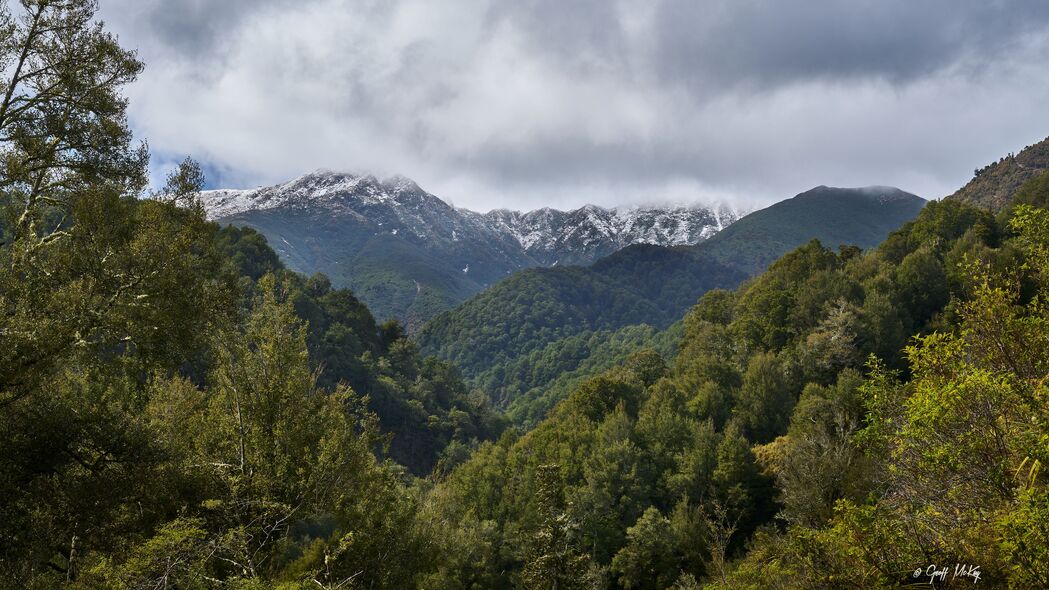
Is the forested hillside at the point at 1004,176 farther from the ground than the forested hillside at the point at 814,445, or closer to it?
farther from the ground

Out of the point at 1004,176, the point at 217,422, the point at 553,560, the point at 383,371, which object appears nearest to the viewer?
the point at 217,422

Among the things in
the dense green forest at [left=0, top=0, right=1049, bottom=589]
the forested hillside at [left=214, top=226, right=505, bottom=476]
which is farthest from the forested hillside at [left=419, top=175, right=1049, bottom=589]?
the forested hillside at [left=214, top=226, right=505, bottom=476]

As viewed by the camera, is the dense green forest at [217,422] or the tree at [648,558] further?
the tree at [648,558]

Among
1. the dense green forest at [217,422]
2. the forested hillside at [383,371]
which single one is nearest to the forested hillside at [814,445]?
the dense green forest at [217,422]

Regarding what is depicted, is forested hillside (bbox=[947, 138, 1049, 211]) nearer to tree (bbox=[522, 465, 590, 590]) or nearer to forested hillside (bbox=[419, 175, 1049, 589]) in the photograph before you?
forested hillside (bbox=[419, 175, 1049, 589])

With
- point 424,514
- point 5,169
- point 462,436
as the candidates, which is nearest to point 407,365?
point 462,436

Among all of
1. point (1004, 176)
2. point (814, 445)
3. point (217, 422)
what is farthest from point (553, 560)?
point (1004, 176)

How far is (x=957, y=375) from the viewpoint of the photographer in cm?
903

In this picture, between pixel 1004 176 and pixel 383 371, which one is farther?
pixel 1004 176

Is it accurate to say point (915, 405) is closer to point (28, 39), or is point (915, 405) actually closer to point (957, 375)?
point (957, 375)

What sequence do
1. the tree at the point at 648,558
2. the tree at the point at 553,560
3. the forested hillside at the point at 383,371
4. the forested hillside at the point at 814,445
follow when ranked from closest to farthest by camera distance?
the forested hillside at the point at 814,445, the tree at the point at 553,560, the tree at the point at 648,558, the forested hillside at the point at 383,371

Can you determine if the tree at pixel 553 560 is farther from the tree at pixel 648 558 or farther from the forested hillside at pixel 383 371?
the forested hillside at pixel 383 371

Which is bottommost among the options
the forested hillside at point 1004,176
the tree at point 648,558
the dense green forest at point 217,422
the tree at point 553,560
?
the tree at point 648,558

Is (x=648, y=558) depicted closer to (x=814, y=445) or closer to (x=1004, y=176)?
(x=814, y=445)
